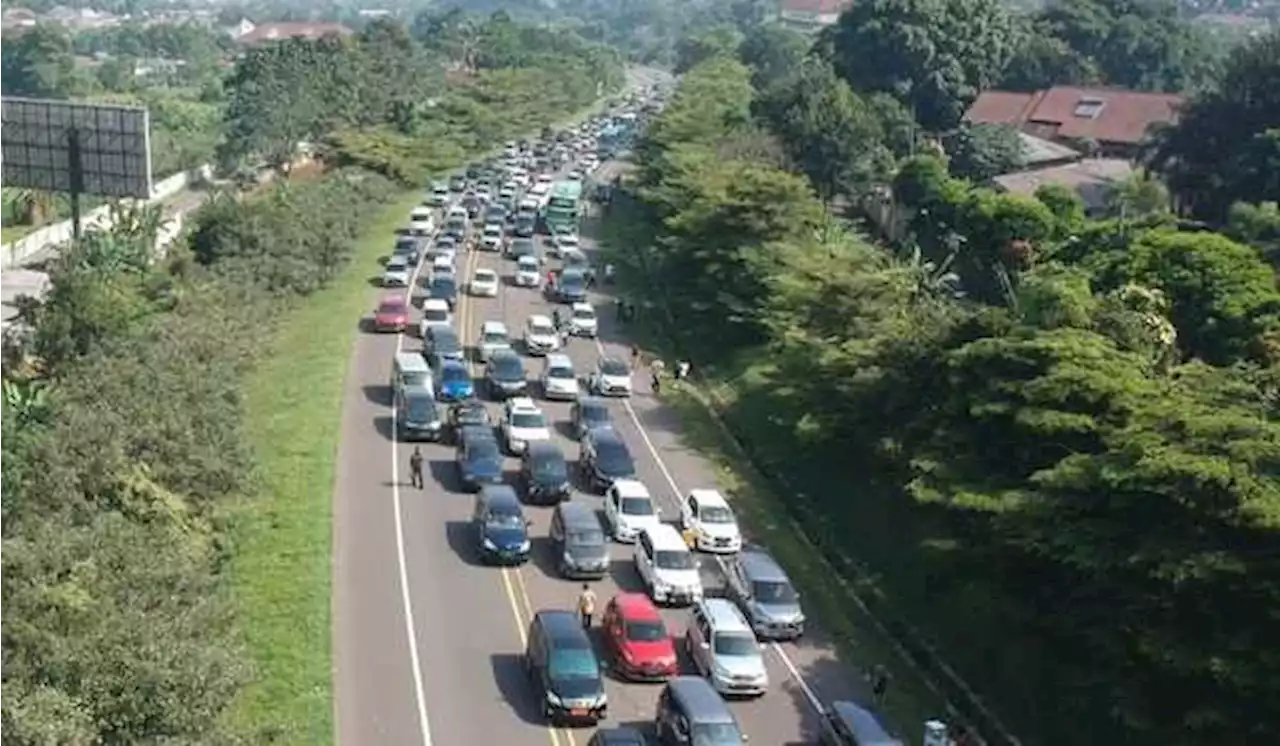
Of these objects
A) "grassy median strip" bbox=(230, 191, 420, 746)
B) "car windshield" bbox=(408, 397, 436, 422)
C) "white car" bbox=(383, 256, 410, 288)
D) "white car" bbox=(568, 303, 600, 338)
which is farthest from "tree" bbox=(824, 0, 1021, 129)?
"car windshield" bbox=(408, 397, 436, 422)

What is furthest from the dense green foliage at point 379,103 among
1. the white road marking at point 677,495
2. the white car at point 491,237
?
the white road marking at point 677,495

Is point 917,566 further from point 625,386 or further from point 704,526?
point 625,386

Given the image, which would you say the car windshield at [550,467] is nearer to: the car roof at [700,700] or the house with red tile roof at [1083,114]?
the car roof at [700,700]

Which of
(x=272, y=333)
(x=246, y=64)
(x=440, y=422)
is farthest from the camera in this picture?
(x=246, y=64)

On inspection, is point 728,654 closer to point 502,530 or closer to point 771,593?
point 771,593

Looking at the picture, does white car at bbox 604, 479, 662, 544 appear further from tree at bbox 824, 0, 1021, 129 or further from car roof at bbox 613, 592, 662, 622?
tree at bbox 824, 0, 1021, 129

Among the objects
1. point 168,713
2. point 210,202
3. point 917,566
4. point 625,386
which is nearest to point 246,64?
point 210,202
